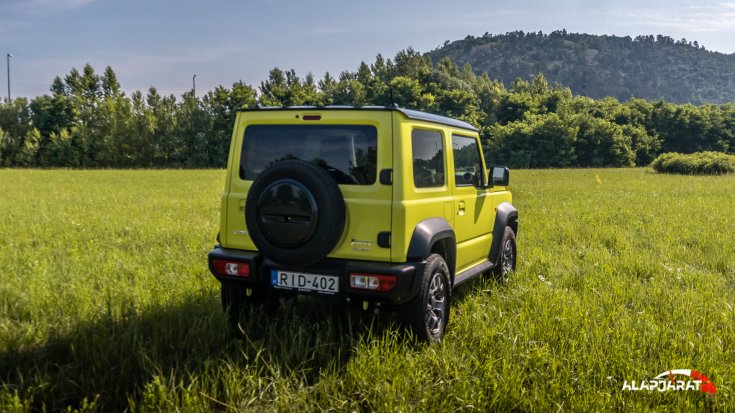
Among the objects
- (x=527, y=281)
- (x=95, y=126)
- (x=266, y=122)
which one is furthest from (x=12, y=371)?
(x=95, y=126)

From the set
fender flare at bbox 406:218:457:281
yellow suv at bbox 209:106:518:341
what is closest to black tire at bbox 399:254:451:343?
yellow suv at bbox 209:106:518:341

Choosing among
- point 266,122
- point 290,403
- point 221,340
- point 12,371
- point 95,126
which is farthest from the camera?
point 95,126

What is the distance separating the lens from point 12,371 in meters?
3.53

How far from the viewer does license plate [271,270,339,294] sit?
3.99 m

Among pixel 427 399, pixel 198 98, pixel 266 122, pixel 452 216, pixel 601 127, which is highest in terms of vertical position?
pixel 198 98

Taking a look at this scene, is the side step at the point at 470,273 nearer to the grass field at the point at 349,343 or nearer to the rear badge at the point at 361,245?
the grass field at the point at 349,343

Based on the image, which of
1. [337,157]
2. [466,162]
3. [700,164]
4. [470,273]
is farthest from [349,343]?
[700,164]

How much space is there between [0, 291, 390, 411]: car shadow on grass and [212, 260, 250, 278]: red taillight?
1.23ft

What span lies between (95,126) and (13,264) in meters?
66.9

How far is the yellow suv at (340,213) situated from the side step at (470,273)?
7.7 inches

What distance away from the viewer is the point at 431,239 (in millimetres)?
4066

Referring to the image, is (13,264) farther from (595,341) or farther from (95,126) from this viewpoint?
(95,126)

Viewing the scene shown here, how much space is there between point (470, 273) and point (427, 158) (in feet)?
4.61

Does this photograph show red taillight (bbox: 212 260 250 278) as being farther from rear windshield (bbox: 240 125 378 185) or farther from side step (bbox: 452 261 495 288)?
side step (bbox: 452 261 495 288)
